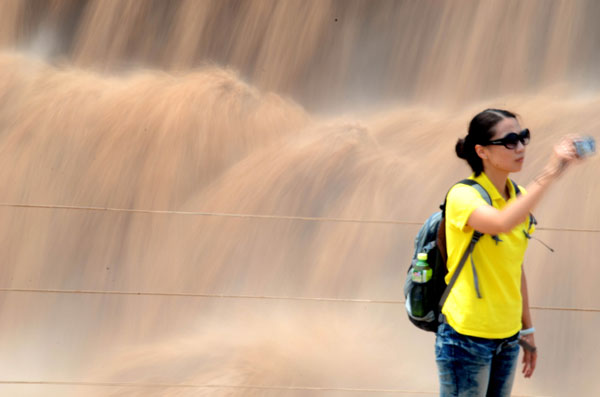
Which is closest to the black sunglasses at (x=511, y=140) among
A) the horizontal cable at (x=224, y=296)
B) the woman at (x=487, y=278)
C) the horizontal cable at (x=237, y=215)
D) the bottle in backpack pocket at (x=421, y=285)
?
the woman at (x=487, y=278)

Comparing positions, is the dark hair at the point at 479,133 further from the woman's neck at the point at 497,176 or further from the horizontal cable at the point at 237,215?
the horizontal cable at the point at 237,215

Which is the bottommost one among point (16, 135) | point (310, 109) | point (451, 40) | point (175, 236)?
point (175, 236)

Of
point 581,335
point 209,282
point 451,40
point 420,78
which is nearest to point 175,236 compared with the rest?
point 209,282

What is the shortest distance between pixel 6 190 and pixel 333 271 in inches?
56.8

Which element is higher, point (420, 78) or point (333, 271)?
point (420, 78)

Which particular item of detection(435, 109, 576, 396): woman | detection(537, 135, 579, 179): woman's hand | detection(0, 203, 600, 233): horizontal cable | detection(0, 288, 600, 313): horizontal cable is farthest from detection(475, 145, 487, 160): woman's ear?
detection(0, 288, 600, 313): horizontal cable

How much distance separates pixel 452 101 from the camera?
10.6 feet

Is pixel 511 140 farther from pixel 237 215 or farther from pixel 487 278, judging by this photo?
pixel 237 215

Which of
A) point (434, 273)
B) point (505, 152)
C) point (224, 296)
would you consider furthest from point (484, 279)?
point (224, 296)

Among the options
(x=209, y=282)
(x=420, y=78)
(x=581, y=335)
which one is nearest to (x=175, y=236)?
(x=209, y=282)

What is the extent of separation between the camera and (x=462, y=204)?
158 cm

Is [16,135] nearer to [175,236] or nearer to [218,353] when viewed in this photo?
[175,236]

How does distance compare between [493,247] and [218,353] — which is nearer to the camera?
[493,247]

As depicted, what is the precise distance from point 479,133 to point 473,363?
1.69ft
